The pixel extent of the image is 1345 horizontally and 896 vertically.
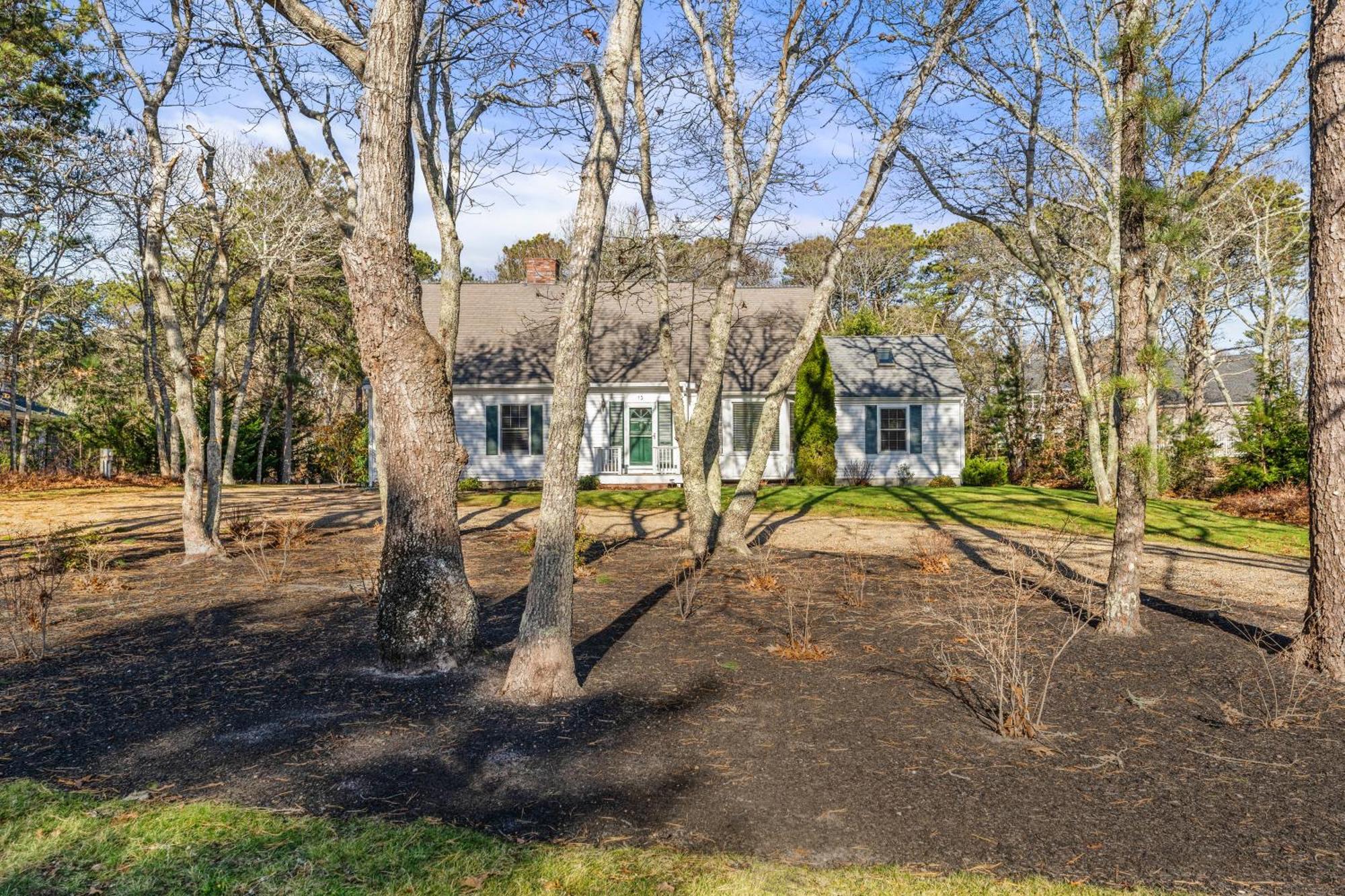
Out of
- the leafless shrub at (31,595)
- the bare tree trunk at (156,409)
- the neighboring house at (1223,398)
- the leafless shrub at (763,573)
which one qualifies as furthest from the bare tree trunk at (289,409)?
the neighboring house at (1223,398)

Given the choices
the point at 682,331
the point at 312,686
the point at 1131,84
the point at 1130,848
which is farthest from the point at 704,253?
the point at 1130,848

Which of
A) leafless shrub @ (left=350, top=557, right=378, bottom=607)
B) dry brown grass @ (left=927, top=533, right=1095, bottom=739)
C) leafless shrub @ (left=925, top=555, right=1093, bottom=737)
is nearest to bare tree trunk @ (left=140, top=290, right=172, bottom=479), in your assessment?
leafless shrub @ (left=350, top=557, right=378, bottom=607)

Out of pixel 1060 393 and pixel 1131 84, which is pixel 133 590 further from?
pixel 1060 393

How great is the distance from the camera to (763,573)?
27.4 feet

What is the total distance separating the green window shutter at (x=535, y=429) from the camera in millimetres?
20234

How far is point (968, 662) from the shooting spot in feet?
18.1

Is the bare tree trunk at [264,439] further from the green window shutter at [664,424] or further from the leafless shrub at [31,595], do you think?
the leafless shrub at [31,595]

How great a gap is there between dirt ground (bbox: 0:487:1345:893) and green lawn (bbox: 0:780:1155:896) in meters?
0.15

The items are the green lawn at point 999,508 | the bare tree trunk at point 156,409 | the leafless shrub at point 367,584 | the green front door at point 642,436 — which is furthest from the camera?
the bare tree trunk at point 156,409

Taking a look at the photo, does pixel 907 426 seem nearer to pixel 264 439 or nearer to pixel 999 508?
pixel 999 508

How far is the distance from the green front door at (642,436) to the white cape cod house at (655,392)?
24 mm

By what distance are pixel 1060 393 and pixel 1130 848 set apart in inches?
822

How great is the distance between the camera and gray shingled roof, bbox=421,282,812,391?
2061 cm

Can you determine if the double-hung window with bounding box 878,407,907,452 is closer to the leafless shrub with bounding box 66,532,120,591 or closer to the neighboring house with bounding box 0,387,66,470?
the leafless shrub with bounding box 66,532,120,591
